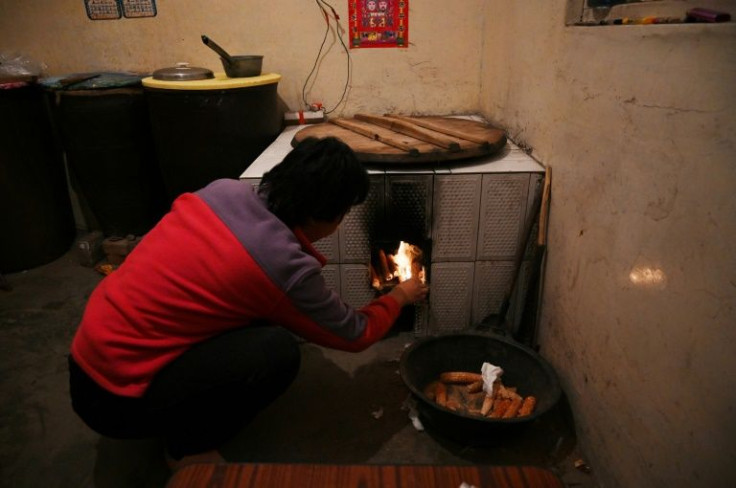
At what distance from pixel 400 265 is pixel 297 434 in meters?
0.96

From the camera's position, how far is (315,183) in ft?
4.65

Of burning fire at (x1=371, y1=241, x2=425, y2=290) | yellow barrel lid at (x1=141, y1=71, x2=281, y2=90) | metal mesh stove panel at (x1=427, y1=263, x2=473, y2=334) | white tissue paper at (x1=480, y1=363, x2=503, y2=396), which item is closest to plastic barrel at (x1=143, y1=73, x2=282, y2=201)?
yellow barrel lid at (x1=141, y1=71, x2=281, y2=90)

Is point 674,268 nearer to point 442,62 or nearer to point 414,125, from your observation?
point 414,125

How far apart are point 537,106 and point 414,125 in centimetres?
68

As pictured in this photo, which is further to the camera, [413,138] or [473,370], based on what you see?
[413,138]

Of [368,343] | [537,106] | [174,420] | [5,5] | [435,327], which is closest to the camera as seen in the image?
[174,420]

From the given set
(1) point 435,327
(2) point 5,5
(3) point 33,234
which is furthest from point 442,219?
(2) point 5,5

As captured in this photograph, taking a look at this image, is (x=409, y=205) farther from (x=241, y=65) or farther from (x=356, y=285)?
(x=241, y=65)

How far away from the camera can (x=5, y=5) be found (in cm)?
337

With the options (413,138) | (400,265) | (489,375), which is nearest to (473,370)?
(489,375)

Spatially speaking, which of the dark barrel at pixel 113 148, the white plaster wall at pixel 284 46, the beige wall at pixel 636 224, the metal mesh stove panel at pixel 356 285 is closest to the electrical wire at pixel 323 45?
the white plaster wall at pixel 284 46

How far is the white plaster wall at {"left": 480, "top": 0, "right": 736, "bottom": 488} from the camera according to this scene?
114 cm

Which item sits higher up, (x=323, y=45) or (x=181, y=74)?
(x=323, y=45)

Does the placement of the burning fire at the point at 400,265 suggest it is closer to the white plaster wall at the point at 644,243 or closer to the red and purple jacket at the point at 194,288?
the white plaster wall at the point at 644,243
